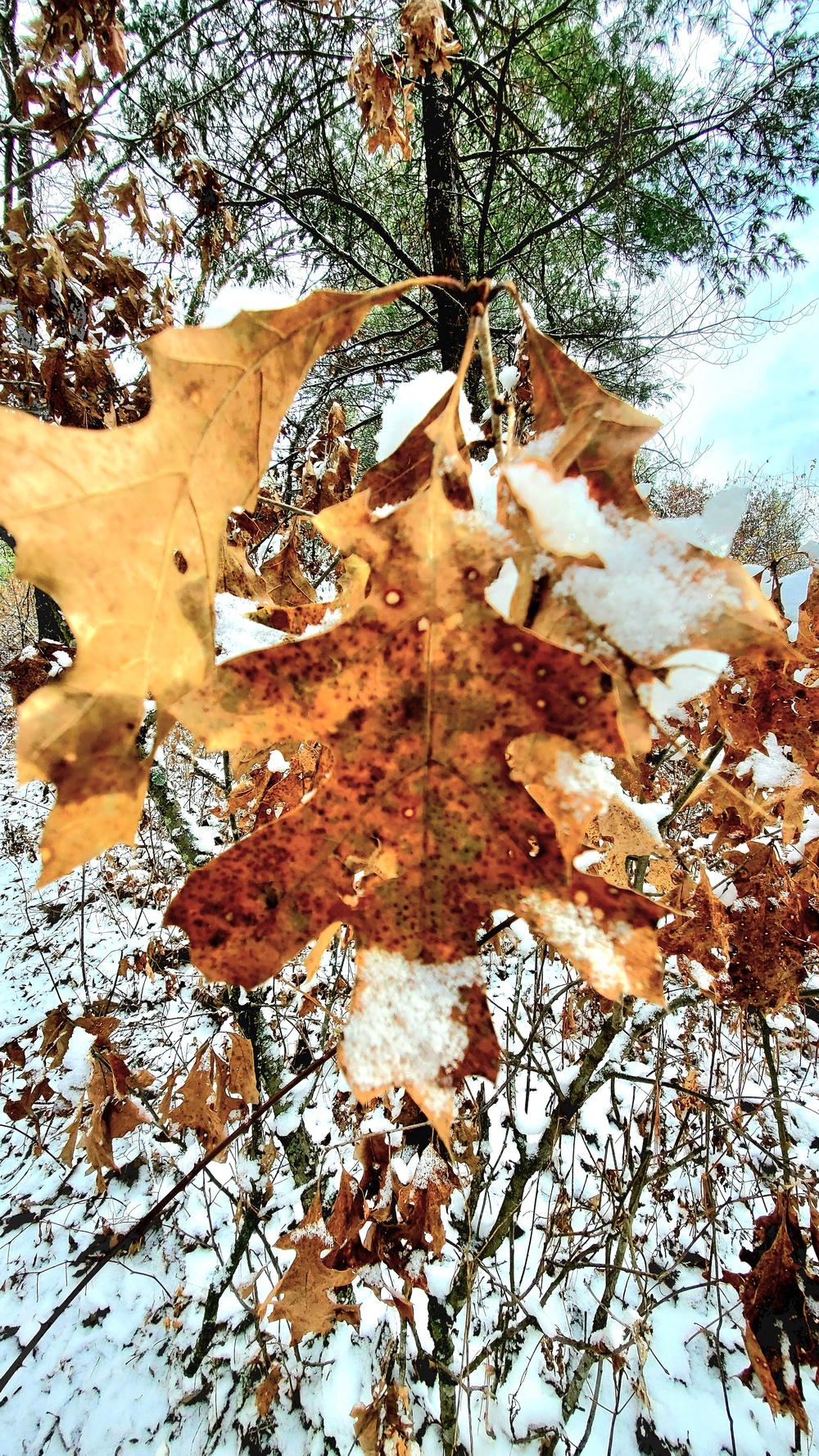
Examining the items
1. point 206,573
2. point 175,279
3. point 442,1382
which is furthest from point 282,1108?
point 175,279

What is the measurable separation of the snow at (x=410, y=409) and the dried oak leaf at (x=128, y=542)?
5.0 inches

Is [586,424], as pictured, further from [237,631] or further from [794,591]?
[794,591]

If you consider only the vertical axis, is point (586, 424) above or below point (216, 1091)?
above

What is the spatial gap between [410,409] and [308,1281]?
4.95 ft

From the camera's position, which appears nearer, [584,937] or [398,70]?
[584,937]

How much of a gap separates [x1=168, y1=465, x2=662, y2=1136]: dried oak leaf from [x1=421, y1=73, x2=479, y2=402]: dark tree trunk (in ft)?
7.02

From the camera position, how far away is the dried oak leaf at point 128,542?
1.05ft

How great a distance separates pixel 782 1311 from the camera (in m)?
1.18

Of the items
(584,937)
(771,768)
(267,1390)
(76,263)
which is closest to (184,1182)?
(584,937)

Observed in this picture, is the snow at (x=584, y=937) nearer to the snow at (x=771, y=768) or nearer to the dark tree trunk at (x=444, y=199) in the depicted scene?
the snow at (x=771, y=768)

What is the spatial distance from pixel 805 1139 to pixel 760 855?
7.01 ft

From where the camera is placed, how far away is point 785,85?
2.67 m

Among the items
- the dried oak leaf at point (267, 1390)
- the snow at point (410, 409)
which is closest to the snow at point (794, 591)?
the snow at point (410, 409)

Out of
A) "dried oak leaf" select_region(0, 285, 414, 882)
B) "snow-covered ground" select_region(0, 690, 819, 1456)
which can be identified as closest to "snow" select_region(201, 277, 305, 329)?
"dried oak leaf" select_region(0, 285, 414, 882)
